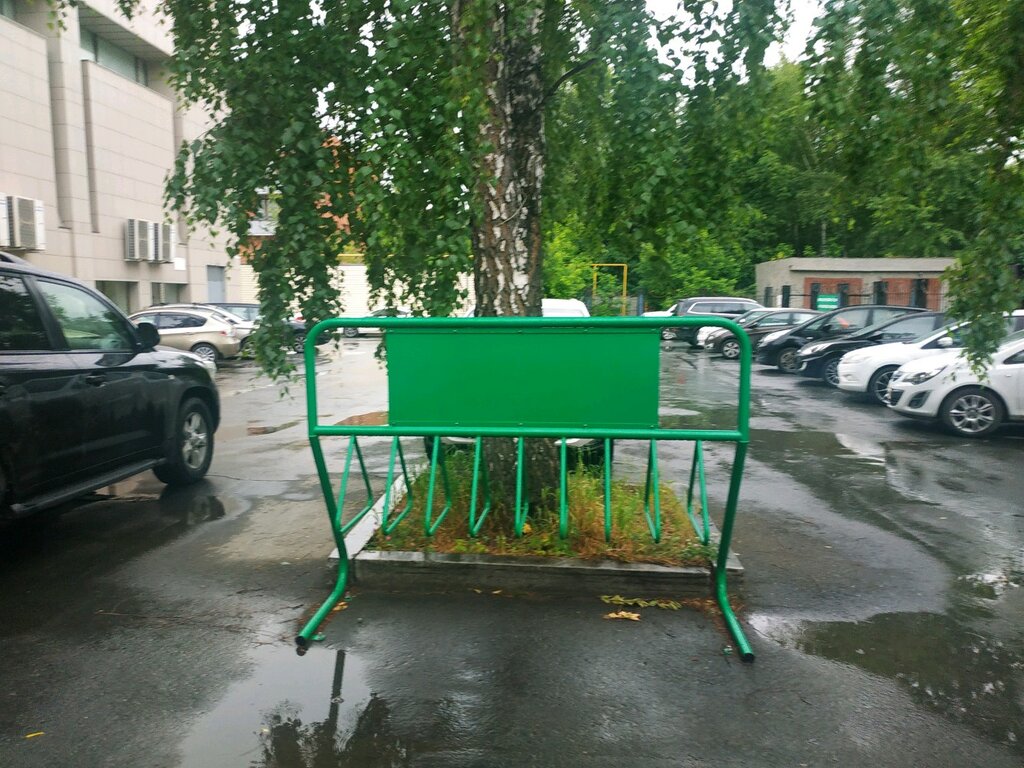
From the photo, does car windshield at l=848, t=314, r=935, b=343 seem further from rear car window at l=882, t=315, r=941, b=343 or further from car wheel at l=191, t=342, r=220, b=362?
car wheel at l=191, t=342, r=220, b=362

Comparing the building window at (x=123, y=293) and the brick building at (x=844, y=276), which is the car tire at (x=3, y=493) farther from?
the brick building at (x=844, y=276)

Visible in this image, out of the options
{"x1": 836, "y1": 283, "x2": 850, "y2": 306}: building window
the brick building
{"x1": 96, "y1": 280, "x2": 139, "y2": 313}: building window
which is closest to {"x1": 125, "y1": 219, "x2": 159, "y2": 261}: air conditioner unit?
{"x1": 96, "y1": 280, "x2": 139, "y2": 313}: building window


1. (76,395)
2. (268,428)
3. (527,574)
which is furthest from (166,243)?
(527,574)

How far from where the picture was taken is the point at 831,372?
16516mm

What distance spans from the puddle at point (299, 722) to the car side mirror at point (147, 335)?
382 cm

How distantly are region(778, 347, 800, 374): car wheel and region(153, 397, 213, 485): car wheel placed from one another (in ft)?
49.5

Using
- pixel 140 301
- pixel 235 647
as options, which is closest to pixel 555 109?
pixel 235 647

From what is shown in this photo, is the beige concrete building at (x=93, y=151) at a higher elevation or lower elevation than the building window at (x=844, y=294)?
higher

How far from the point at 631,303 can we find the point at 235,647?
119 ft

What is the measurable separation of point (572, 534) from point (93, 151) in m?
26.0

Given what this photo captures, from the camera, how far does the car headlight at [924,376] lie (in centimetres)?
1084

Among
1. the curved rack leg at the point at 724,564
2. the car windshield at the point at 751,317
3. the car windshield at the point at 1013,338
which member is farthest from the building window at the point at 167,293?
the curved rack leg at the point at 724,564

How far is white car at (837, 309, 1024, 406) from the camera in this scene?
42.5 ft

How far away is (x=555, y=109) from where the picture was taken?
7559 mm
